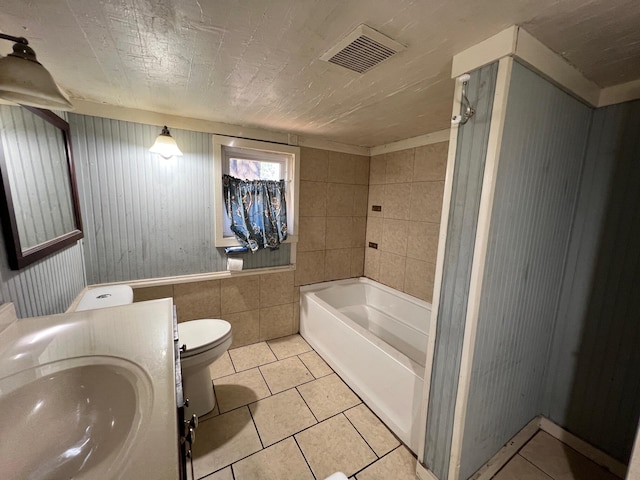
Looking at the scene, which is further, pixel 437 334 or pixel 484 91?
pixel 437 334

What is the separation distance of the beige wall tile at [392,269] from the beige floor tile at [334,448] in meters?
1.44

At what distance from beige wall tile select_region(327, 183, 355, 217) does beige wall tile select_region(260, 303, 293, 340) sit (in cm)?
116

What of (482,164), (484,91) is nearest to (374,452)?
(482,164)

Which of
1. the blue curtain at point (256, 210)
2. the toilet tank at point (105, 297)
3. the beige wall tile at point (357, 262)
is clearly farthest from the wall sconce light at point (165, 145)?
the beige wall tile at point (357, 262)

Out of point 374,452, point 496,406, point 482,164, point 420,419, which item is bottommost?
point 374,452

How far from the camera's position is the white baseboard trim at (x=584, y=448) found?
1.44 metres

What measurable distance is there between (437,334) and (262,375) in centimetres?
156

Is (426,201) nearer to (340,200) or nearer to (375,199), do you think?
(375,199)

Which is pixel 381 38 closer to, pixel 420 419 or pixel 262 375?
pixel 420 419

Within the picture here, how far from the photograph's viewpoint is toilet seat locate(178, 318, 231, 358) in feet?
5.33

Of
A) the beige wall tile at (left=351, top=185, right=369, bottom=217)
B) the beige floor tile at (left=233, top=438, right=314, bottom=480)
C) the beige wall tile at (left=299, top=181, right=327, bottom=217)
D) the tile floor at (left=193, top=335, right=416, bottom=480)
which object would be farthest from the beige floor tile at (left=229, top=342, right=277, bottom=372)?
the beige wall tile at (left=351, top=185, right=369, bottom=217)

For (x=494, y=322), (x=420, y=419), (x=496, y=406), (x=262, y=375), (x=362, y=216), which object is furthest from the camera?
(x=362, y=216)

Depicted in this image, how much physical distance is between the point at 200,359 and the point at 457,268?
160 cm

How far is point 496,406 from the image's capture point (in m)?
1.38
